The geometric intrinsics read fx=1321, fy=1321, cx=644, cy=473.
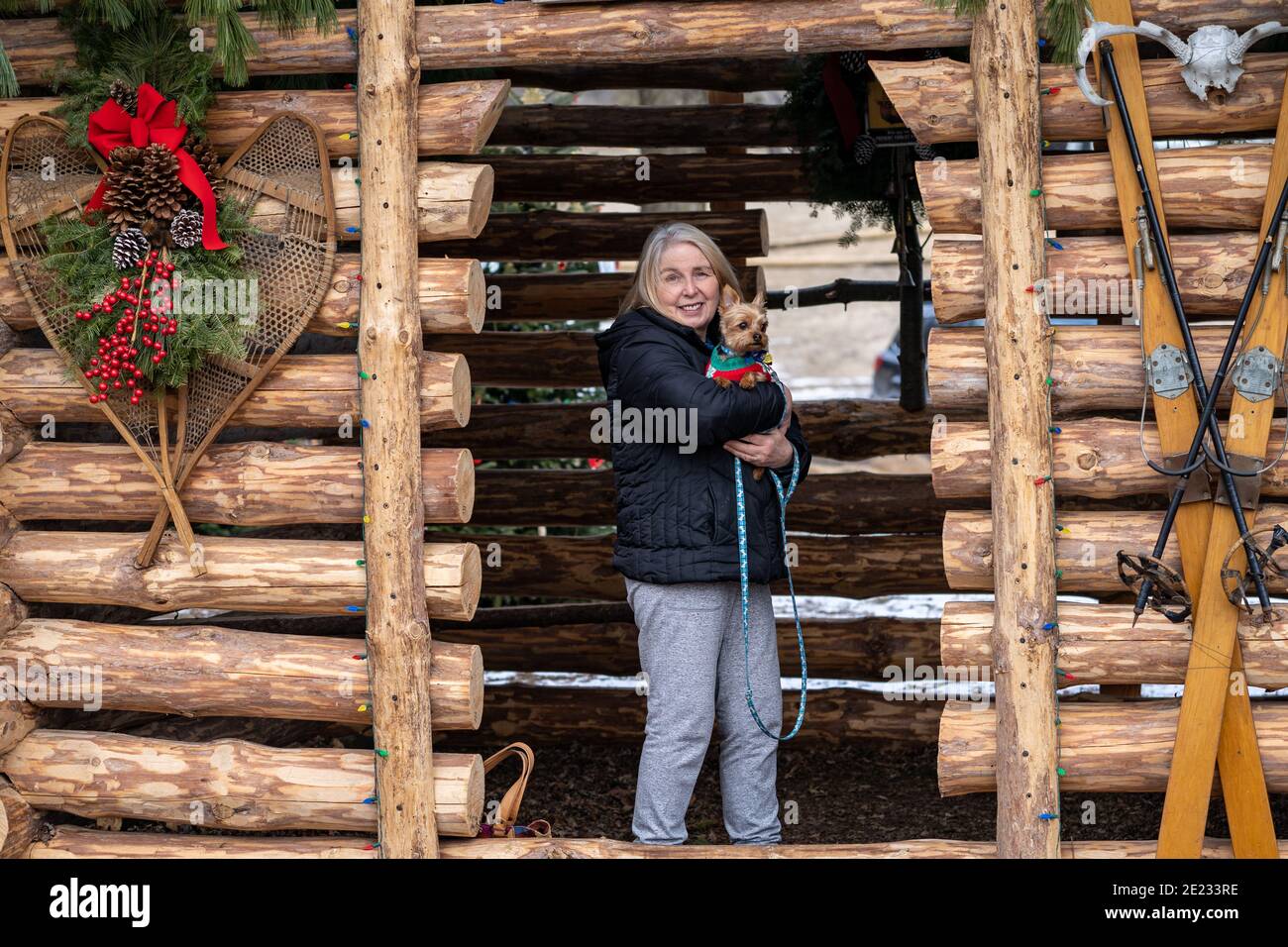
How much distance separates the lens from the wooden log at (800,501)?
7.54 metres

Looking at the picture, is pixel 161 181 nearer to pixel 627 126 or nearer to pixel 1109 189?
pixel 1109 189

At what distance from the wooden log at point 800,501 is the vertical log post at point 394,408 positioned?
3.00 m

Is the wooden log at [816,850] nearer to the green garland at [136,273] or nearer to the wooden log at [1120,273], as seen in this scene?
the wooden log at [1120,273]

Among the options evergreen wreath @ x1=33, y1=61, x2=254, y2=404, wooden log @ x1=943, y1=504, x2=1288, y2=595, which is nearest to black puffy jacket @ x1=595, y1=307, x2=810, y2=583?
wooden log @ x1=943, y1=504, x2=1288, y2=595

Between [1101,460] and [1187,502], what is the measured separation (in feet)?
1.01

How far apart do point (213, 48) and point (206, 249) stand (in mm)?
751

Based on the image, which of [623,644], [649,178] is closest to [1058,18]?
[649,178]

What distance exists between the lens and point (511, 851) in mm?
4727

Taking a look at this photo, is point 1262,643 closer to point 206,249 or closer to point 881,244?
point 206,249

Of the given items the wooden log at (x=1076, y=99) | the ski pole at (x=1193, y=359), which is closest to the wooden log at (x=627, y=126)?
the wooden log at (x=1076, y=99)

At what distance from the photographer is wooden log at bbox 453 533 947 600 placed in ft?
24.4

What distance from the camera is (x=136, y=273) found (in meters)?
4.62

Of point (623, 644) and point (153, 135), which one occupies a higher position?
point (153, 135)
